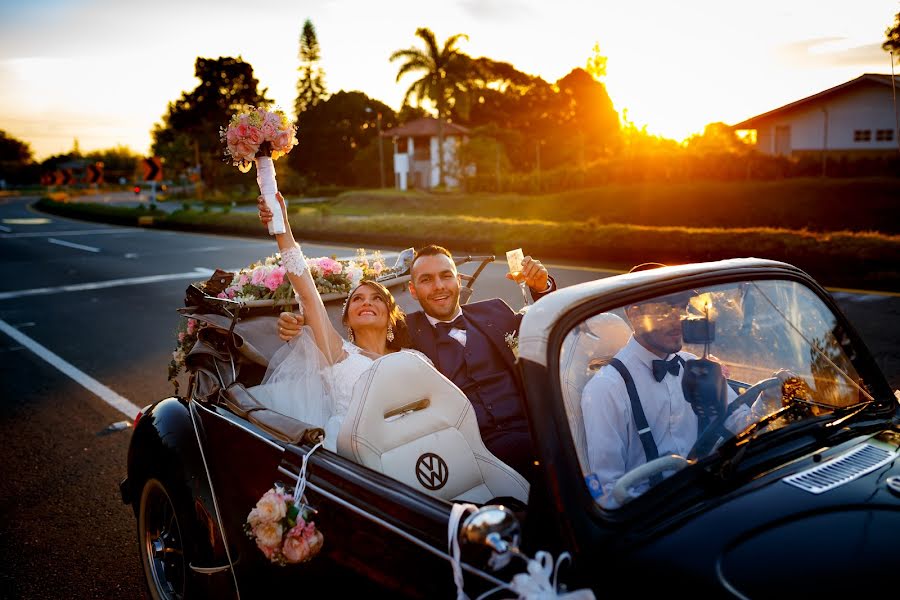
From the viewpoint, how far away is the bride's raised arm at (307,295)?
3682mm

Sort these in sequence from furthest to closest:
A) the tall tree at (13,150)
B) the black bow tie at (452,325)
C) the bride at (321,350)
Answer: the tall tree at (13,150)
the black bow tie at (452,325)
the bride at (321,350)

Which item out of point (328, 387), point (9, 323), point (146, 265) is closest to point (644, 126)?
point (146, 265)

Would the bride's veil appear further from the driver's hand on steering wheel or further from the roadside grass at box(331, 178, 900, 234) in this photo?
the roadside grass at box(331, 178, 900, 234)

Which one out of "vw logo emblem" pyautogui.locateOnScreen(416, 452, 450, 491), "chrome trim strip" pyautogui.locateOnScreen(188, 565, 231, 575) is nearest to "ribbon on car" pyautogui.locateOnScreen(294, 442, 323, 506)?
"vw logo emblem" pyautogui.locateOnScreen(416, 452, 450, 491)

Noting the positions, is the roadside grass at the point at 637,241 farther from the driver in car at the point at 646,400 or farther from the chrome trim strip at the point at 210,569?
the chrome trim strip at the point at 210,569

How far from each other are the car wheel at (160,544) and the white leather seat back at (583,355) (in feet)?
6.32

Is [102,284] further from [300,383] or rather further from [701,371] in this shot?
[701,371]

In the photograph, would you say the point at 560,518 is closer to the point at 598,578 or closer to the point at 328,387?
the point at 598,578

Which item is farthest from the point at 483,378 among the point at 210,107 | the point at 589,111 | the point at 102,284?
the point at 210,107

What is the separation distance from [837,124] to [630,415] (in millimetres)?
37954

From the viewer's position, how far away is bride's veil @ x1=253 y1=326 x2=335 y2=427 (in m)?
3.46

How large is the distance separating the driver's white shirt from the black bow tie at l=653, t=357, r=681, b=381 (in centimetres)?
1

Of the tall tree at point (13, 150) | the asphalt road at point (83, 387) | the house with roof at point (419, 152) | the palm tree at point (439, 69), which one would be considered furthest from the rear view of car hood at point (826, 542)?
the tall tree at point (13, 150)

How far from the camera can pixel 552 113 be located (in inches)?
2303
